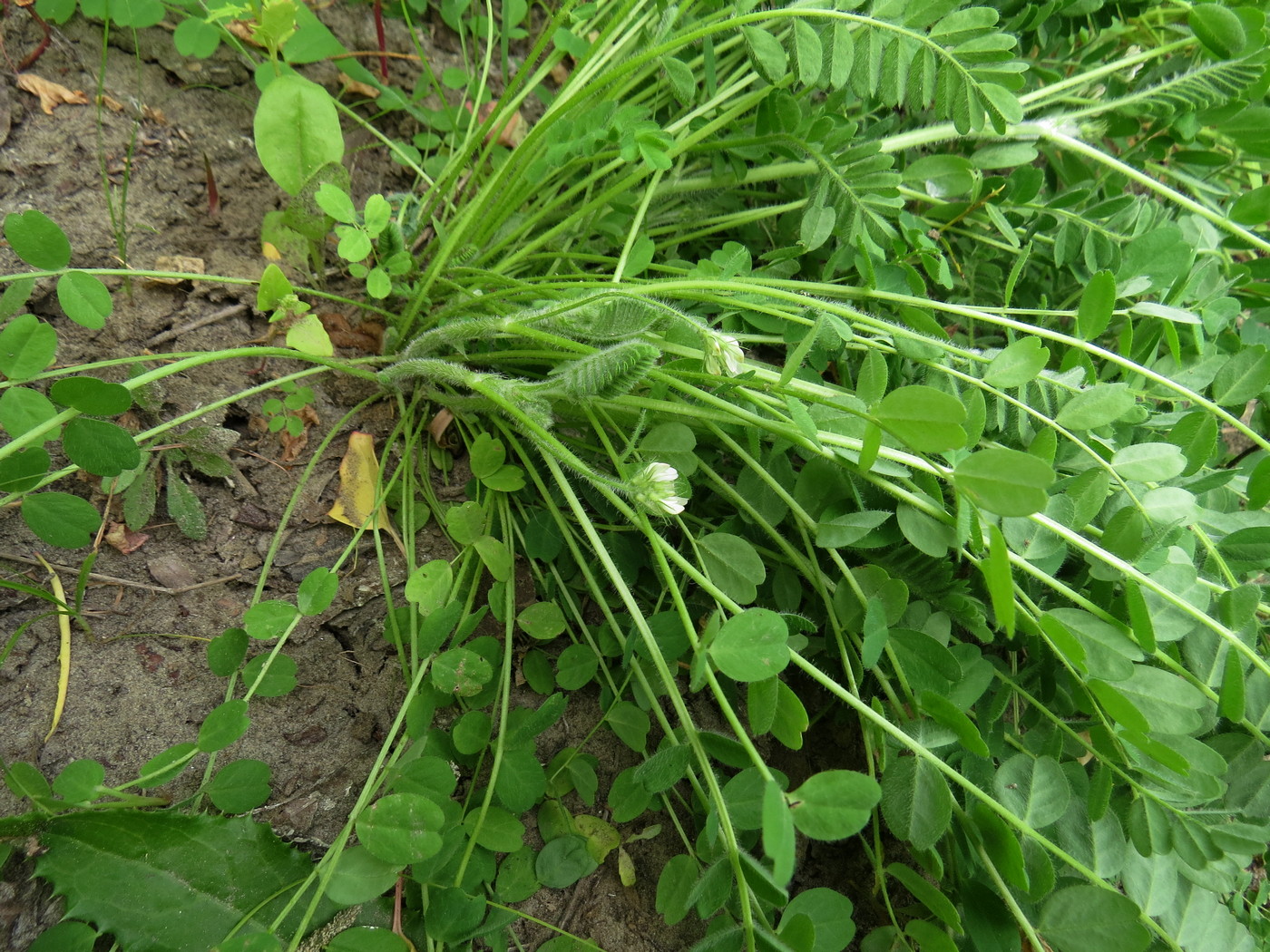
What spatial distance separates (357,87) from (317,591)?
1.04 m

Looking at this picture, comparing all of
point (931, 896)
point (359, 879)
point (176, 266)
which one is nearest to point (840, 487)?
point (931, 896)

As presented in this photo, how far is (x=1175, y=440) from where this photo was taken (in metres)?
0.99

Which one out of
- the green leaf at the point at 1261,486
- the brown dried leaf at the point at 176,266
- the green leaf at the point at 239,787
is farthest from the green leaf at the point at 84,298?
the green leaf at the point at 1261,486

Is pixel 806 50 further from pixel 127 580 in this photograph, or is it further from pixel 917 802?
pixel 127 580

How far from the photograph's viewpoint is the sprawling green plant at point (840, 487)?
0.85 meters

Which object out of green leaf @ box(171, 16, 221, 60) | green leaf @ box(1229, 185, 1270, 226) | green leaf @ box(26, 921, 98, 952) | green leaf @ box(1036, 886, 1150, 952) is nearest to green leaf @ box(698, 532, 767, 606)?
green leaf @ box(1036, 886, 1150, 952)

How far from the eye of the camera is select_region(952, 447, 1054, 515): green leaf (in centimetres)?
73

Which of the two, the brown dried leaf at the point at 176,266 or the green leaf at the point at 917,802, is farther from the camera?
the brown dried leaf at the point at 176,266

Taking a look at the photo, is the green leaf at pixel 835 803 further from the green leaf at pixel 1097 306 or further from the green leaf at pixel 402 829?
the green leaf at pixel 1097 306

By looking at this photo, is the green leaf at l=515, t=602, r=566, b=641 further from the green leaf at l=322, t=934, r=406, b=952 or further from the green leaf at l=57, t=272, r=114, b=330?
the green leaf at l=57, t=272, r=114, b=330

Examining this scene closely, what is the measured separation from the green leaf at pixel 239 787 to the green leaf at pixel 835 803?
687 mm

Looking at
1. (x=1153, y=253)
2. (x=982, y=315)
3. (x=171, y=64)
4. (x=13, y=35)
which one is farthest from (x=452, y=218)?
(x=1153, y=253)

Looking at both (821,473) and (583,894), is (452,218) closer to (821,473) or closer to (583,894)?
(821,473)

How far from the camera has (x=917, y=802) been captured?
0.85 metres
